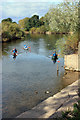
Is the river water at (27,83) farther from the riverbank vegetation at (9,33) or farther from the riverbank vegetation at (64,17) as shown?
the riverbank vegetation at (9,33)

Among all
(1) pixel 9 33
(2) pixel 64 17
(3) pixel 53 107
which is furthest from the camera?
(1) pixel 9 33

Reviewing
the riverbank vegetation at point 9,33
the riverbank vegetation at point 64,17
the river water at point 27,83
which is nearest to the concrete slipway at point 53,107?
the river water at point 27,83

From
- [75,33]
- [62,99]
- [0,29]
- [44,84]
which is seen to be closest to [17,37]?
[0,29]

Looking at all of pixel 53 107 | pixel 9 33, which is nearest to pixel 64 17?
pixel 53 107

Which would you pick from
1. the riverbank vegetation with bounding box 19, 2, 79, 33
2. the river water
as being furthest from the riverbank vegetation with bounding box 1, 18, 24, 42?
the riverbank vegetation with bounding box 19, 2, 79, 33

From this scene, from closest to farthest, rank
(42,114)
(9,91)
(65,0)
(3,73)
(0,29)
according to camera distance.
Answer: (42,114)
(9,91)
(3,73)
(65,0)
(0,29)

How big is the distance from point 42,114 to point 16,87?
7.53m

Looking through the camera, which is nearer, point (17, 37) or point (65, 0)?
point (65, 0)

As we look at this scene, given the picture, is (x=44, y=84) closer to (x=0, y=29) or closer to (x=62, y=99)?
(x=62, y=99)

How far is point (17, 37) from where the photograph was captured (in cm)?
7106

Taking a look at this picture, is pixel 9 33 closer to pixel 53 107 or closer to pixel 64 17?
pixel 64 17

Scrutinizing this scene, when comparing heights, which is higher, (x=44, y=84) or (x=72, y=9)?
(x=72, y=9)

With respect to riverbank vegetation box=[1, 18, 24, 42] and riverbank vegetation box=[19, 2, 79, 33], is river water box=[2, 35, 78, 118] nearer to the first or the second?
riverbank vegetation box=[19, 2, 79, 33]

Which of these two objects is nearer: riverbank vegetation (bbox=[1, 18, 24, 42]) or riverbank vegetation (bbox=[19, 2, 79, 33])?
riverbank vegetation (bbox=[19, 2, 79, 33])
